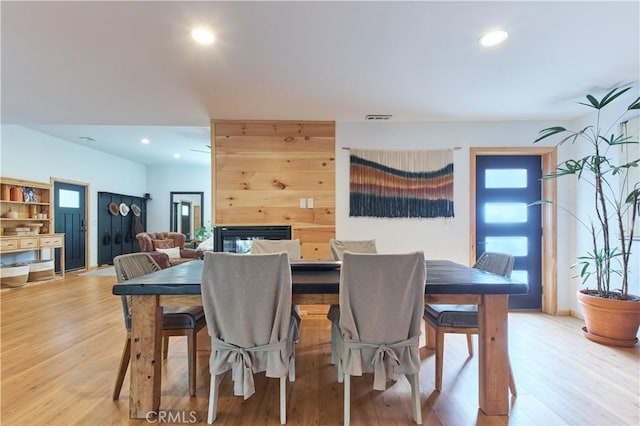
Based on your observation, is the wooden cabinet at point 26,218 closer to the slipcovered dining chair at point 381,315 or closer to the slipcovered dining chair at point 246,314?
the slipcovered dining chair at point 246,314

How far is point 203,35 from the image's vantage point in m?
2.00

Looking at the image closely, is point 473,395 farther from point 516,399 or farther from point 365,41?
point 365,41

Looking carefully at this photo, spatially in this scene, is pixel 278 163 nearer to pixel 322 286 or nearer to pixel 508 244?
pixel 322 286

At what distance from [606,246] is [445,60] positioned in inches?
93.5

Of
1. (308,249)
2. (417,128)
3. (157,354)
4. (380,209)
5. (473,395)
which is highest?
(417,128)

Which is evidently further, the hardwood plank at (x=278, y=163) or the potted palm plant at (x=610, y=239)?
the hardwood plank at (x=278, y=163)

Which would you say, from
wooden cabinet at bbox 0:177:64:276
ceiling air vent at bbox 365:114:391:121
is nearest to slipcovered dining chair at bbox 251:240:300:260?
ceiling air vent at bbox 365:114:391:121

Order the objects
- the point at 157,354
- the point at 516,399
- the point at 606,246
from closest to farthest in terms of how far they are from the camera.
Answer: the point at 157,354 → the point at 516,399 → the point at 606,246

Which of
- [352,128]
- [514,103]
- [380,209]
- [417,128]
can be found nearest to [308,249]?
[380,209]

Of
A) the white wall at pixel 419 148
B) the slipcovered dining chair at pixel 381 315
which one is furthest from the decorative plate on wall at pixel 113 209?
the slipcovered dining chair at pixel 381 315

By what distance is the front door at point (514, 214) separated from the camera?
151 inches

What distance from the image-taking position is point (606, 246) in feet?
9.57

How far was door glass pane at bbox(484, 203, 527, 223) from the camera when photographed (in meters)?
3.86

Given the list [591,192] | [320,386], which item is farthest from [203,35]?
[591,192]
